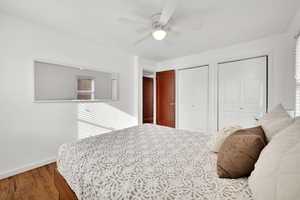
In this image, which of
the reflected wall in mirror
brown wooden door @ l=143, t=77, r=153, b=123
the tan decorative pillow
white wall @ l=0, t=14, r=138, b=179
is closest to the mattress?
the tan decorative pillow

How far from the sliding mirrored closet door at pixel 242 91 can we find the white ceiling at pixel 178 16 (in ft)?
1.92

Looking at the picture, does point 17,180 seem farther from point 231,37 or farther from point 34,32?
point 231,37

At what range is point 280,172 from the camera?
0.54 m

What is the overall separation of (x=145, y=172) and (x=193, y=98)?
11.1 feet

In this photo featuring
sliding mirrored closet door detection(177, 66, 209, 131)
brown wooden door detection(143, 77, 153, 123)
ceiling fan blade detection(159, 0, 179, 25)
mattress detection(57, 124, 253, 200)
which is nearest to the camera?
mattress detection(57, 124, 253, 200)

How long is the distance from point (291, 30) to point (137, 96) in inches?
136

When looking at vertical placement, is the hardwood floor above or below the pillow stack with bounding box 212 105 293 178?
below

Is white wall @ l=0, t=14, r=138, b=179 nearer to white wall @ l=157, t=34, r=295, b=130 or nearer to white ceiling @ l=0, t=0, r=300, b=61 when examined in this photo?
white ceiling @ l=0, t=0, r=300, b=61

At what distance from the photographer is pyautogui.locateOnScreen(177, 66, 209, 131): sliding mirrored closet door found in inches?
152

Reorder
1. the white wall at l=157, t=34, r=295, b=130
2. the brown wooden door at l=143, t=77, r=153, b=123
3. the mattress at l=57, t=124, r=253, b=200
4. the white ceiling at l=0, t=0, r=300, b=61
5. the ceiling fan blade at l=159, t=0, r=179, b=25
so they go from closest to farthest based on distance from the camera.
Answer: the mattress at l=57, t=124, r=253, b=200 → the ceiling fan blade at l=159, t=0, r=179, b=25 → the white ceiling at l=0, t=0, r=300, b=61 → the white wall at l=157, t=34, r=295, b=130 → the brown wooden door at l=143, t=77, r=153, b=123

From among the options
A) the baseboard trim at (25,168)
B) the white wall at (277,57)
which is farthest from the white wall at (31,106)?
the white wall at (277,57)

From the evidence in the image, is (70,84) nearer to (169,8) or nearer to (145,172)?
(169,8)

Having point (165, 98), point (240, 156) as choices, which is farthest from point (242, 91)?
point (240, 156)

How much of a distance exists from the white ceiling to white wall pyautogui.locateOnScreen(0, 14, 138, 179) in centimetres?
25
